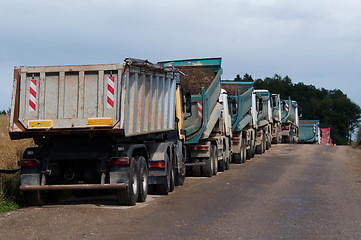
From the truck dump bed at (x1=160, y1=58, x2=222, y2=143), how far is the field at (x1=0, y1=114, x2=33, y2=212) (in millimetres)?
4974

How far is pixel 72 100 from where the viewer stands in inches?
375

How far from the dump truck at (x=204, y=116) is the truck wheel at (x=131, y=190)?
17.4 feet

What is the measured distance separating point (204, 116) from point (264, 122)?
12094 millimetres

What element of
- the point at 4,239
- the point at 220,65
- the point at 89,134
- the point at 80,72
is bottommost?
the point at 4,239

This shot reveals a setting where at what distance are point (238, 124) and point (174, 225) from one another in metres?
13.8

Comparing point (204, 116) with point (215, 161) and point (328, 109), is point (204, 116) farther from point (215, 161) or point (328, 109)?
point (328, 109)

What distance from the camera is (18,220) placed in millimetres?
8375

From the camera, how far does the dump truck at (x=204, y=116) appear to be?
52.7 feet

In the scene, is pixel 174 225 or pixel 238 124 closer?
pixel 174 225

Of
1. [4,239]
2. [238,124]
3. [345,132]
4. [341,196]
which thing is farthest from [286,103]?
[345,132]

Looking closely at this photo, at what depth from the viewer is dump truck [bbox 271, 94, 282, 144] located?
32.1 metres

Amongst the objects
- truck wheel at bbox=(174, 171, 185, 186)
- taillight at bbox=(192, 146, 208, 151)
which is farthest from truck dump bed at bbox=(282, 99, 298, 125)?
truck wheel at bbox=(174, 171, 185, 186)

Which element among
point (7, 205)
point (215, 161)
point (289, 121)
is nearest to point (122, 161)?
point (7, 205)

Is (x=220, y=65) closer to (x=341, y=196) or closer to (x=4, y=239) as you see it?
(x=341, y=196)
